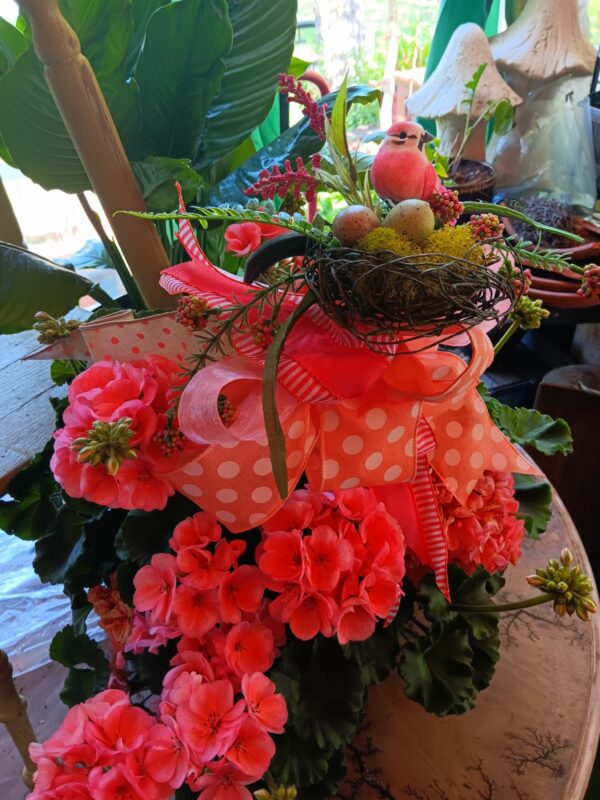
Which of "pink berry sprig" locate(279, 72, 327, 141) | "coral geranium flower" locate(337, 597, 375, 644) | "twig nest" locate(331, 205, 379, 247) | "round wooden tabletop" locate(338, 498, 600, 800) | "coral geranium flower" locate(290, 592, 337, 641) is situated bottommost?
"round wooden tabletop" locate(338, 498, 600, 800)

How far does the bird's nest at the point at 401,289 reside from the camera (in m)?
0.32

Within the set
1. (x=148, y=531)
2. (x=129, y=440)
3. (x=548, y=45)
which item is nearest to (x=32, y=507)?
(x=148, y=531)

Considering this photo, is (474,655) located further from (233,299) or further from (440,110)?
(440,110)

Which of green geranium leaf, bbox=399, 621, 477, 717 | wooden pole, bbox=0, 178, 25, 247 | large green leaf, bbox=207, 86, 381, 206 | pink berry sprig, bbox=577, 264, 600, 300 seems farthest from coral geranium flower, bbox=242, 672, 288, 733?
wooden pole, bbox=0, 178, 25, 247

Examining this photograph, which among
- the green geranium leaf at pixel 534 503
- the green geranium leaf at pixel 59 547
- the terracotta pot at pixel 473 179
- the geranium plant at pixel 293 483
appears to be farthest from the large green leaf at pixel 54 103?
the terracotta pot at pixel 473 179

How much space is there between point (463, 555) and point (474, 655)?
0.08 meters

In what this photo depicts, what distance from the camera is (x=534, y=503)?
63 cm

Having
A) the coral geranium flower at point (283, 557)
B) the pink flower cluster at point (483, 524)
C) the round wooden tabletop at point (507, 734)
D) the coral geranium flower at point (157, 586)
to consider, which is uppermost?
the coral geranium flower at point (283, 557)

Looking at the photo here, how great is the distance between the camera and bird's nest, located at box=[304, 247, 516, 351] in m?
0.32

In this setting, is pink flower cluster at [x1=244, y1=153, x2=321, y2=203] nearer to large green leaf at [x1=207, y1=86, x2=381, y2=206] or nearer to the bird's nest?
the bird's nest

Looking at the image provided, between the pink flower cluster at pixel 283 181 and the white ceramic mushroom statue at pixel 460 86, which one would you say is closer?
the pink flower cluster at pixel 283 181

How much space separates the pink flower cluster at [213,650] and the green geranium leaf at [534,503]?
0.31 meters

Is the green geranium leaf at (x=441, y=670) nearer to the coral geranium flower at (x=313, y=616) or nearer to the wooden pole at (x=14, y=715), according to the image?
the coral geranium flower at (x=313, y=616)

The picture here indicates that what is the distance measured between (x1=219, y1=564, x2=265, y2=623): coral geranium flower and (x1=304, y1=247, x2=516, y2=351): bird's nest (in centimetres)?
20
